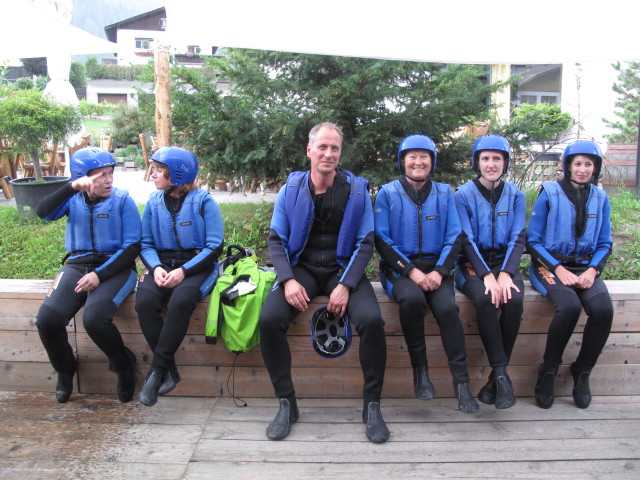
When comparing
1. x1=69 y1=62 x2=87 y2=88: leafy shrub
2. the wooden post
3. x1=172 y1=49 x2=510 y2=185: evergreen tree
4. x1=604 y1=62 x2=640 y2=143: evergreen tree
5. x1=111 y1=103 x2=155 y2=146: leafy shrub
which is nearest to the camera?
the wooden post

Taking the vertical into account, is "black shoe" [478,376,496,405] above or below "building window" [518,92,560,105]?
below

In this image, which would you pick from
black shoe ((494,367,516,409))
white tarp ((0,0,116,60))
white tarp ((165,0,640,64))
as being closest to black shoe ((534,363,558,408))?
black shoe ((494,367,516,409))

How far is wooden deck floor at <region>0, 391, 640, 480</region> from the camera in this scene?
8.96ft

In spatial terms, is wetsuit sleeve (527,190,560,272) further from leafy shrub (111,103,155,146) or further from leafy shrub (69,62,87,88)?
leafy shrub (69,62,87,88)

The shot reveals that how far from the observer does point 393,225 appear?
3.54m

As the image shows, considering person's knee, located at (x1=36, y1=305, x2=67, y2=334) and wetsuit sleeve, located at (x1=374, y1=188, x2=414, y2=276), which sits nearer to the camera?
person's knee, located at (x1=36, y1=305, x2=67, y2=334)

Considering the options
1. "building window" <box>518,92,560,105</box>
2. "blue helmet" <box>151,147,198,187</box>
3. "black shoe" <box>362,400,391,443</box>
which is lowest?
"black shoe" <box>362,400,391,443</box>

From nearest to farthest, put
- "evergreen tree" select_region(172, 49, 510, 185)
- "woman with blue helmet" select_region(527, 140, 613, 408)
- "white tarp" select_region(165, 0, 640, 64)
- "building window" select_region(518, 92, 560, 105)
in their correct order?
"white tarp" select_region(165, 0, 640, 64), "woman with blue helmet" select_region(527, 140, 613, 408), "evergreen tree" select_region(172, 49, 510, 185), "building window" select_region(518, 92, 560, 105)

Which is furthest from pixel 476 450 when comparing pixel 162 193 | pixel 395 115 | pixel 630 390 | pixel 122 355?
pixel 395 115

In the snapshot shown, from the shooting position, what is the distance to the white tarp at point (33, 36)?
3436mm

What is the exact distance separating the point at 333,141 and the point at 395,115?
2007mm

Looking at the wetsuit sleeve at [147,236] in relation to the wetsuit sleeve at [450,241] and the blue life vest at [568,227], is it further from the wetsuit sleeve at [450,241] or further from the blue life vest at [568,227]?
the blue life vest at [568,227]

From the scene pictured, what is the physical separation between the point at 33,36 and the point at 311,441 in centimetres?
320

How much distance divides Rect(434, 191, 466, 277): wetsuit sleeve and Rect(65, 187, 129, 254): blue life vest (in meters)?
2.16
